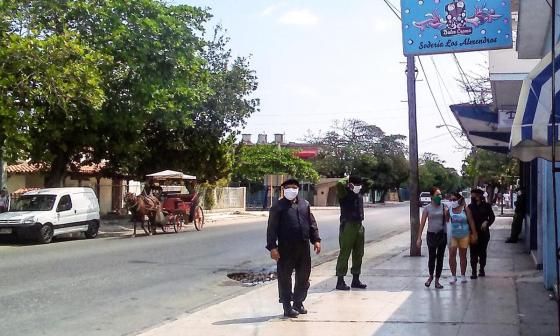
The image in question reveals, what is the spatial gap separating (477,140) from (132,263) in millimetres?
9773

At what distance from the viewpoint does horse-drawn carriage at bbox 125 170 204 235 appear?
2438 centimetres

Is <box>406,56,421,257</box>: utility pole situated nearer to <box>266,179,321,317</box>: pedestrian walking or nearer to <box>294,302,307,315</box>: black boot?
<box>294,302,307,315</box>: black boot

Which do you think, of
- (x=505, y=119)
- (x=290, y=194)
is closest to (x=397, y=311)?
(x=290, y=194)

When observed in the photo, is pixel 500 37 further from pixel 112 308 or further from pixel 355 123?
pixel 355 123

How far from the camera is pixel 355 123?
80.5 m

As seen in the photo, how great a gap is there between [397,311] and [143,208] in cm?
1689

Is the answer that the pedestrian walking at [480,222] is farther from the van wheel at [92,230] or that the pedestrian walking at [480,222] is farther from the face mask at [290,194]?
the van wheel at [92,230]

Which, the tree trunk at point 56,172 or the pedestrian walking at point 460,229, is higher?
the tree trunk at point 56,172

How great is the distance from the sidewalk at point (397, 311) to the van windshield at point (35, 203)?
1219cm

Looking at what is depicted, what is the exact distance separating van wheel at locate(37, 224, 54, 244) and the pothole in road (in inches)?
359

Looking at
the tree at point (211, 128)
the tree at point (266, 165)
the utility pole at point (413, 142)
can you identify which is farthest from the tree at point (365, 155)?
the utility pole at point (413, 142)

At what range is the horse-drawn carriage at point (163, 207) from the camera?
2438 centimetres

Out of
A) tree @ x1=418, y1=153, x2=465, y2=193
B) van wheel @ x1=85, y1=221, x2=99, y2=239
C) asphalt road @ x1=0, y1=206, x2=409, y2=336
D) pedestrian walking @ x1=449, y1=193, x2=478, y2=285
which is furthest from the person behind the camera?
tree @ x1=418, y1=153, x2=465, y2=193

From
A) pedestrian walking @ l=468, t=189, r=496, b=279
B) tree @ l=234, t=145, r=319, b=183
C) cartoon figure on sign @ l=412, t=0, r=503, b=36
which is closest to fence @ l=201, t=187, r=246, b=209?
tree @ l=234, t=145, r=319, b=183
